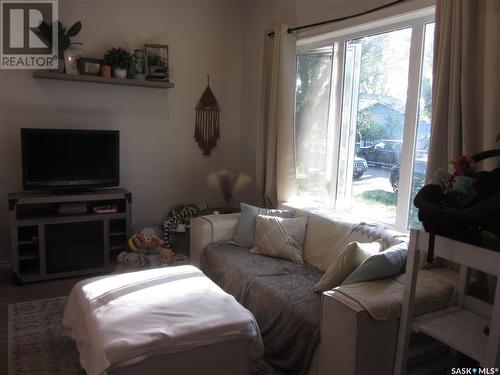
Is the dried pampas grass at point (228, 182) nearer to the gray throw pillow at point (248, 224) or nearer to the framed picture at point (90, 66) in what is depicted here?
the gray throw pillow at point (248, 224)

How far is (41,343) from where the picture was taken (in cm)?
236

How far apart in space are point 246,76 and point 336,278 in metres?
2.88

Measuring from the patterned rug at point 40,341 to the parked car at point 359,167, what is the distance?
233cm

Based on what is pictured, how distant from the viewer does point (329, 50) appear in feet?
10.8

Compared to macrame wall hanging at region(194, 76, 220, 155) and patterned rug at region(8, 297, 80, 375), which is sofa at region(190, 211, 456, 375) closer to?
patterned rug at region(8, 297, 80, 375)

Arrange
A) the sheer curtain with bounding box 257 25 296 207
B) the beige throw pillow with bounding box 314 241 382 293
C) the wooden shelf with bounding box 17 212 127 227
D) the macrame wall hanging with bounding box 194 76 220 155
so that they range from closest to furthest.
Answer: the beige throw pillow with bounding box 314 241 382 293 → the wooden shelf with bounding box 17 212 127 227 → the sheer curtain with bounding box 257 25 296 207 → the macrame wall hanging with bounding box 194 76 220 155

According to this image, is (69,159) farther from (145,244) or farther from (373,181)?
(373,181)

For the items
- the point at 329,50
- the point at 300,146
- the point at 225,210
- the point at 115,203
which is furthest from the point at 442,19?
the point at 115,203

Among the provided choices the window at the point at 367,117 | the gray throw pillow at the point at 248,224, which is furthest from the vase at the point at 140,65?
the gray throw pillow at the point at 248,224

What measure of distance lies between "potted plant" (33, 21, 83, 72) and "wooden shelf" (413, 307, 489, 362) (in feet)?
11.2

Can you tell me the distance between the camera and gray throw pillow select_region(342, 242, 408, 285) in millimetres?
1941

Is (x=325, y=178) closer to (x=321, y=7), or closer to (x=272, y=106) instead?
(x=272, y=106)

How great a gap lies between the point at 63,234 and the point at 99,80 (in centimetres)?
142

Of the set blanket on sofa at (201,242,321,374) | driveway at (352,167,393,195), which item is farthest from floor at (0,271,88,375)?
driveway at (352,167,393,195)
